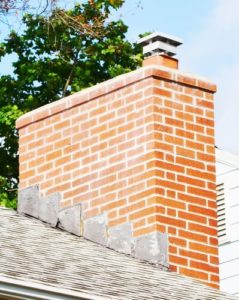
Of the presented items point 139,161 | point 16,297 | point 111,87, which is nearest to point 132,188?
point 139,161

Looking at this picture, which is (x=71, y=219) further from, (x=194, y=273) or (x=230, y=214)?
(x=230, y=214)

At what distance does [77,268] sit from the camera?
1212 centimetres

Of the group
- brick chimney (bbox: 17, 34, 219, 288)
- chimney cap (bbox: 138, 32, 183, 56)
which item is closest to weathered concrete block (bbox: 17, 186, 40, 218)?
brick chimney (bbox: 17, 34, 219, 288)

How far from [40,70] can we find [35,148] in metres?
16.3

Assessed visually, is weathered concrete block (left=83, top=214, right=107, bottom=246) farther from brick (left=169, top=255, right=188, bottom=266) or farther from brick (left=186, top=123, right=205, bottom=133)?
brick (left=186, top=123, right=205, bottom=133)

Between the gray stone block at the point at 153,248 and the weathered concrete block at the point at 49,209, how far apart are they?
A: 105cm

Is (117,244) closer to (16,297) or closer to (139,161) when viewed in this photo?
(139,161)

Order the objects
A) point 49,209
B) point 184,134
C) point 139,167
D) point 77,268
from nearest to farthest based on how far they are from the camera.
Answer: point 77,268
point 139,167
point 49,209
point 184,134

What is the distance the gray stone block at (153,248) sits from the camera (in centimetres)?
1351

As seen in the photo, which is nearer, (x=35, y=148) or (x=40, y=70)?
(x=35, y=148)

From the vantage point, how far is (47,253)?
12453 millimetres

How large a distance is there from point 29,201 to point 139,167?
132 centimetres

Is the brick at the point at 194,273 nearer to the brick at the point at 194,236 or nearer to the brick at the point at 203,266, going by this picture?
the brick at the point at 203,266

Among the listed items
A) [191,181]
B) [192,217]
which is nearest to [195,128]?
[191,181]
